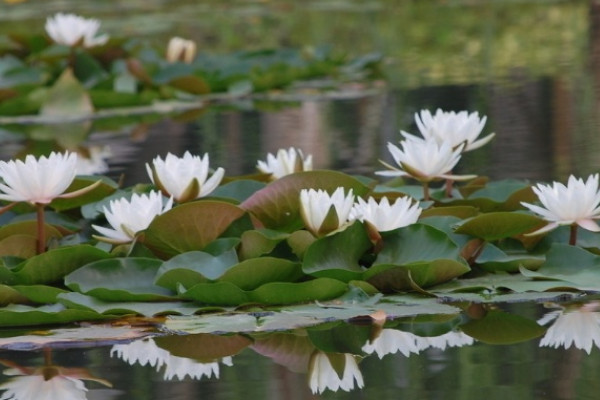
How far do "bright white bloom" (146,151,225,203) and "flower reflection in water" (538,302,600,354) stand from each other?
93 centimetres

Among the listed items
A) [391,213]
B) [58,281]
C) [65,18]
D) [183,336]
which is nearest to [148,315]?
[183,336]

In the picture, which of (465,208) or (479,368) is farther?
(465,208)

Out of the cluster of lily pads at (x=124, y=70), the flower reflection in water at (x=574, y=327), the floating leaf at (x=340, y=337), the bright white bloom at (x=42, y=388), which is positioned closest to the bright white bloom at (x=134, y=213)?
the floating leaf at (x=340, y=337)

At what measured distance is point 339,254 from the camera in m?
3.05

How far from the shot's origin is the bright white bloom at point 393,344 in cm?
263

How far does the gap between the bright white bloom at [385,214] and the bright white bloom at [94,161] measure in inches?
95.7

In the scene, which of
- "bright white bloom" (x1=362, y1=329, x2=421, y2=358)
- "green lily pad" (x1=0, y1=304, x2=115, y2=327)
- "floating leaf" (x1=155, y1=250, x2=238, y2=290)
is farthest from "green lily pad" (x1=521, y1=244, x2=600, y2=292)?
"green lily pad" (x1=0, y1=304, x2=115, y2=327)

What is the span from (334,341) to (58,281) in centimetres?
79

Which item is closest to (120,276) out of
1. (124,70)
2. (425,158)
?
(425,158)

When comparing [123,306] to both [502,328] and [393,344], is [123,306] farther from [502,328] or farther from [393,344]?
[502,328]

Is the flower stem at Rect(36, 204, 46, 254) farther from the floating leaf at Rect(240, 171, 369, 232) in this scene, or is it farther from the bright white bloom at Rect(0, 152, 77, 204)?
the floating leaf at Rect(240, 171, 369, 232)

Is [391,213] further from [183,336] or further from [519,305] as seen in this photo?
[183,336]

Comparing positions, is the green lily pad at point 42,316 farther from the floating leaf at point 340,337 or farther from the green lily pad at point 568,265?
the green lily pad at point 568,265

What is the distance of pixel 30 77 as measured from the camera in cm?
801
